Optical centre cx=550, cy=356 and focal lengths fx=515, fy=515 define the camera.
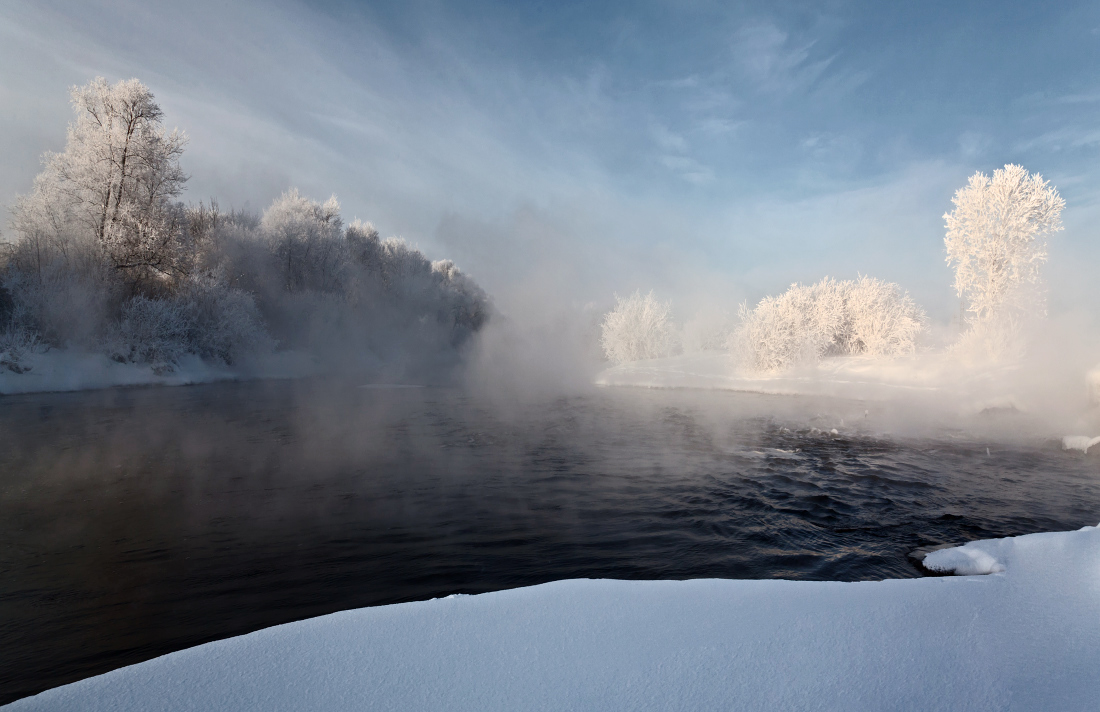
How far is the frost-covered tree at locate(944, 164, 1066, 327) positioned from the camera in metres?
25.9

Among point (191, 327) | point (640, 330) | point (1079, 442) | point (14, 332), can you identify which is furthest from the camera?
point (640, 330)

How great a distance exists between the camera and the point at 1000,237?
87.6 ft

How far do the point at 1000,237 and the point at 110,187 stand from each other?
4503 cm

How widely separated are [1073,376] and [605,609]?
23451mm

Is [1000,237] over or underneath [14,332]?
over

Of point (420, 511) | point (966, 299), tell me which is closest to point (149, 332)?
point (420, 511)

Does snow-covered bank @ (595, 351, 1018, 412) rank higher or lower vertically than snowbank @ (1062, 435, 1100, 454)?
higher

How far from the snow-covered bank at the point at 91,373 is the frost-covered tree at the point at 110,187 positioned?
502cm

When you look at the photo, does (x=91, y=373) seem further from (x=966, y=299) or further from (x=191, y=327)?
(x=966, y=299)

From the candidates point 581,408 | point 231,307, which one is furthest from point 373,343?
point 581,408

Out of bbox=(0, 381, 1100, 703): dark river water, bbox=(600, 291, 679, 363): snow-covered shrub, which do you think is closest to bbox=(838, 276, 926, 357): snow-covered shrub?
bbox=(600, 291, 679, 363): snow-covered shrub

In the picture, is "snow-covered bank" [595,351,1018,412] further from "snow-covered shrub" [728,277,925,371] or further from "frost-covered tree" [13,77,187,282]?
"frost-covered tree" [13,77,187,282]

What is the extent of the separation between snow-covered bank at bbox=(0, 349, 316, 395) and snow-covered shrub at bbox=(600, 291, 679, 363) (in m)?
29.5

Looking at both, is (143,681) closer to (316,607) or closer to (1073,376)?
(316,607)
